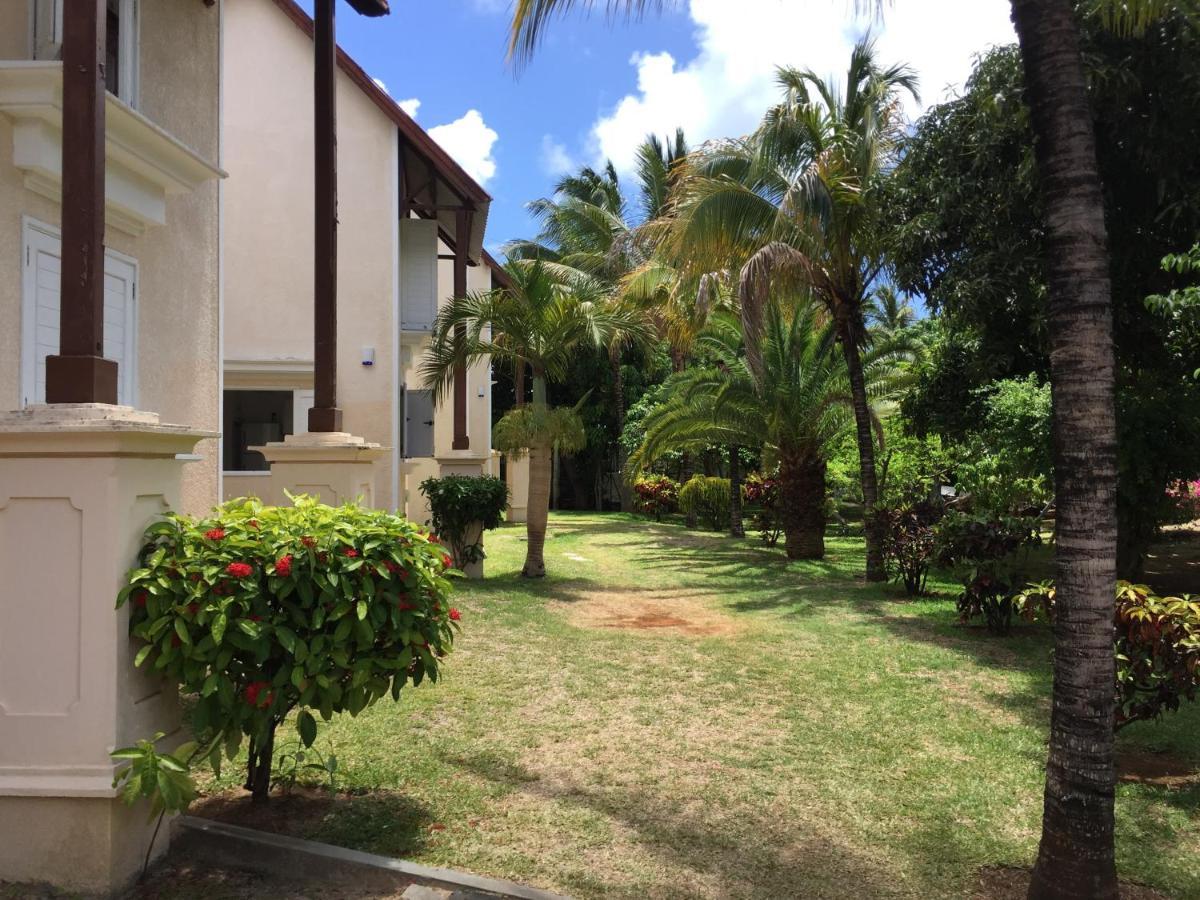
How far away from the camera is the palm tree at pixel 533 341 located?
485 inches

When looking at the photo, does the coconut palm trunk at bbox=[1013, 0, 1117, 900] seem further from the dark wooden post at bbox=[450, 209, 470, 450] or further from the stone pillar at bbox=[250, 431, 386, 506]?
the dark wooden post at bbox=[450, 209, 470, 450]

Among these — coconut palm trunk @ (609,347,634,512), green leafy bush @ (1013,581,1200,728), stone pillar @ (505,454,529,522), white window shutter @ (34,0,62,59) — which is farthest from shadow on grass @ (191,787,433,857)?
coconut palm trunk @ (609,347,634,512)

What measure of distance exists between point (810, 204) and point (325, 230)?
23.4 feet

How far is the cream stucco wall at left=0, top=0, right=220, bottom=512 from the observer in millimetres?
7629

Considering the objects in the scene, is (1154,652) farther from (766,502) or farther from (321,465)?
(766,502)

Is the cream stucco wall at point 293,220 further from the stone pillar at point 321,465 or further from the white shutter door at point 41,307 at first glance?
the white shutter door at point 41,307

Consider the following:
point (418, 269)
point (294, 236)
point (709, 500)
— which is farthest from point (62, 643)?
point (709, 500)

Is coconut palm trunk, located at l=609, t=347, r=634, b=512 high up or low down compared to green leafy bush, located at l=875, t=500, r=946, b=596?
up

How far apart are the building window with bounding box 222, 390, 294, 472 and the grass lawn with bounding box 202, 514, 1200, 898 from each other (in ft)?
19.1

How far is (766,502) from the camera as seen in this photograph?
832 inches

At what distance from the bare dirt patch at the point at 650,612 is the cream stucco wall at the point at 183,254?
437 centimetres

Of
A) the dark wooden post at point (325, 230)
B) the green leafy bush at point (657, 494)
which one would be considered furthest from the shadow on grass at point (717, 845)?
the green leafy bush at point (657, 494)

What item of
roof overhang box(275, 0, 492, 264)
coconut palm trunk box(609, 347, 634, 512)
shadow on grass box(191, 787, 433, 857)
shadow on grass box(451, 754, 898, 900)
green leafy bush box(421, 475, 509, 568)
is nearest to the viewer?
shadow on grass box(451, 754, 898, 900)

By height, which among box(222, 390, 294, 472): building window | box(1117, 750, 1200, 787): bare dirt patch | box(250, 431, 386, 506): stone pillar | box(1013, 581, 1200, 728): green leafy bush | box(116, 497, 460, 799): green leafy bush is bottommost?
box(1117, 750, 1200, 787): bare dirt patch
